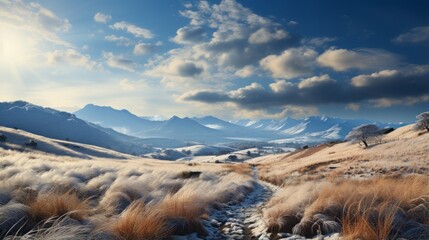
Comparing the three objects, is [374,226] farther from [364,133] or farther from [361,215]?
[364,133]

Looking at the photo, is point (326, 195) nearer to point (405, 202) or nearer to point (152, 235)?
point (405, 202)

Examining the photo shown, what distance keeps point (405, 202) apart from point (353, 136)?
298 feet

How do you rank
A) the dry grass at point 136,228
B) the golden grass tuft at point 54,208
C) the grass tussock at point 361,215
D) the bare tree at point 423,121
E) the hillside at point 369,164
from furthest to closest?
the bare tree at point 423,121 → the hillside at point 369,164 → the golden grass tuft at point 54,208 → the dry grass at point 136,228 → the grass tussock at point 361,215

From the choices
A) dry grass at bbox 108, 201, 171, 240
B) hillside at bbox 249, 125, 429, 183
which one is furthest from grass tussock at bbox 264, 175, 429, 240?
hillside at bbox 249, 125, 429, 183

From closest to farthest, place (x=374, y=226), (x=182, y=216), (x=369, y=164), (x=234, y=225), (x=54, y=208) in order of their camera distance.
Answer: (x=374, y=226), (x=54, y=208), (x=182, y=216), (x=234, y=225), (x=369, y=164)

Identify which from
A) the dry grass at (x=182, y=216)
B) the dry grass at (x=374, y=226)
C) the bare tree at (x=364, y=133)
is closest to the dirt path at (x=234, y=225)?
the dry grass at (x=182, y=216)

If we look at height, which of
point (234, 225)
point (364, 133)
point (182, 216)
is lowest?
point (234, 225)

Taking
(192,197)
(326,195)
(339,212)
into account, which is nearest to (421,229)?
(339,212)

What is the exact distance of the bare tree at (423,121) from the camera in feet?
274

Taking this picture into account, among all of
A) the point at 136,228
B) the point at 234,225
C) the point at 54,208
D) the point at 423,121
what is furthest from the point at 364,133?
the point at 54,208

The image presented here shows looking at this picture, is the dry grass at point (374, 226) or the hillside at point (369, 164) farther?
the hillside at point (369, 164)

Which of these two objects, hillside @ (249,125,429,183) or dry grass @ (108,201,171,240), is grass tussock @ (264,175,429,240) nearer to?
dry grass @ (108,201,171,240)

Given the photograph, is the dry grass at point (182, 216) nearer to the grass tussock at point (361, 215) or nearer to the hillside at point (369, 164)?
the grass tussock at point (361, 215)

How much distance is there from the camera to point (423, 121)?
3319 inches
